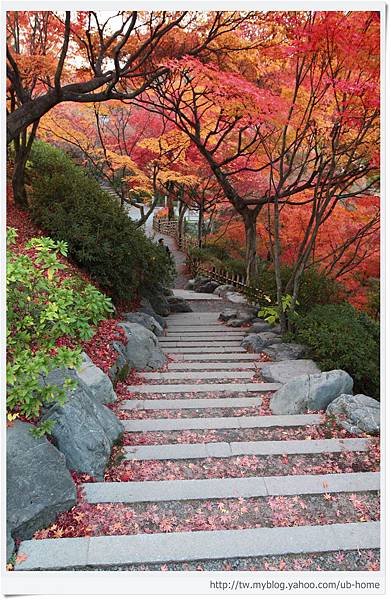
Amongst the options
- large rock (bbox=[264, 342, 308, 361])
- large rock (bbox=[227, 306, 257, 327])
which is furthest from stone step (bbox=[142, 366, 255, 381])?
large rock (bbox=[227, 306, 257, 327])

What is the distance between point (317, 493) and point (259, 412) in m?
1.56

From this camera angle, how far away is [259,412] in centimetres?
507

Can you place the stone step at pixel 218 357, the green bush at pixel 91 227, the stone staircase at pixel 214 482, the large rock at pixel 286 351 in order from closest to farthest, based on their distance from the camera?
1. the stone staircase at pixel 214 482
2. the large rock at pixel 286 351
3. the stone step at pixel 218 357
4. the green bush at pixel 91 227

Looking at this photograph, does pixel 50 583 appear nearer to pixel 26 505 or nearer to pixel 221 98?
pixel 26 505

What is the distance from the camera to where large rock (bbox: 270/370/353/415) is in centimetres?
495

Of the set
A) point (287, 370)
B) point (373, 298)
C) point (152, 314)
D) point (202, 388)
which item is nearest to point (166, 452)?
point (202, 388)

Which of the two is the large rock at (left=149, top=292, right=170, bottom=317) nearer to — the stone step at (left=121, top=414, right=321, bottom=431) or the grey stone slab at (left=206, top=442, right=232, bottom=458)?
the stone step at (left=121, top=414, right=321, bottom=431)

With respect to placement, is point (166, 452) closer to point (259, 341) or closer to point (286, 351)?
point (286, 351)

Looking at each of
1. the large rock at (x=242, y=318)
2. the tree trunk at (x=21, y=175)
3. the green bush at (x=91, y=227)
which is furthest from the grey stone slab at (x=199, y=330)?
the tree trunk at (x=21, y=175)

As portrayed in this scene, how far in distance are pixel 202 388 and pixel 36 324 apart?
2.87 meters

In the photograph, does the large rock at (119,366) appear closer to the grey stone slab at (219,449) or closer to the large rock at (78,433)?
the large rock at (78,433)

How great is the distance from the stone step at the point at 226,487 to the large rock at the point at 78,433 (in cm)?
19

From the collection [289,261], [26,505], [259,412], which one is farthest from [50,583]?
[289,261]

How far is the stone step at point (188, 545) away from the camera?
2.80m
